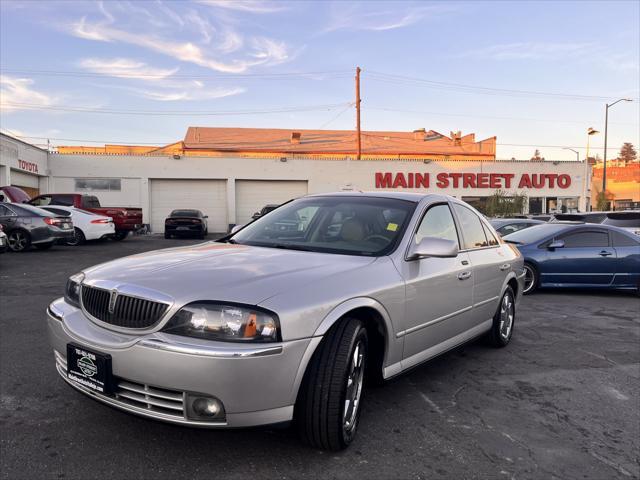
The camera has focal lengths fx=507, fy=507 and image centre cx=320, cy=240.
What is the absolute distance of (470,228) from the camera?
15.0ft

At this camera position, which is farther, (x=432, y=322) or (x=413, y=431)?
(x=432, y=322)

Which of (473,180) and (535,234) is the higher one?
(473,180)

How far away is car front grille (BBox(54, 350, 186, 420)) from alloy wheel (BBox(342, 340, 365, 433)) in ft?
2.90

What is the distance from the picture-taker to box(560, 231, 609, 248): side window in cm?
886

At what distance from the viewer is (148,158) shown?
28.0m

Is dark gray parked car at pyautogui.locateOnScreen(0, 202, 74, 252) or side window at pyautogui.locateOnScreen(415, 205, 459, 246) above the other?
side window at pyautogui.locateOnScreen(415, 205, 459, 246)

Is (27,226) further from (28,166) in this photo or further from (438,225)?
(28,166)

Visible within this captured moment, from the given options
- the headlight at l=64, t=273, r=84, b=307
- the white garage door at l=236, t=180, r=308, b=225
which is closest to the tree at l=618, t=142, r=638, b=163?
the white garage door at l=236, t=180, r=308, b=225

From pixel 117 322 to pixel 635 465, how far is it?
2.94 m

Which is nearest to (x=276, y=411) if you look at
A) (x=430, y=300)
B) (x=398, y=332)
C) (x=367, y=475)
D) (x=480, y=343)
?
(x=367, y=475)

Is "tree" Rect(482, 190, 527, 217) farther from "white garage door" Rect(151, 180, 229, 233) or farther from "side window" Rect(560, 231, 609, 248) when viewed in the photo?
"side window" Rect(560, 231, 609, 248)

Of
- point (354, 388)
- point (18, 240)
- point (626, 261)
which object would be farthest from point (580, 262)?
point (18, 240)

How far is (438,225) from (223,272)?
199 cm

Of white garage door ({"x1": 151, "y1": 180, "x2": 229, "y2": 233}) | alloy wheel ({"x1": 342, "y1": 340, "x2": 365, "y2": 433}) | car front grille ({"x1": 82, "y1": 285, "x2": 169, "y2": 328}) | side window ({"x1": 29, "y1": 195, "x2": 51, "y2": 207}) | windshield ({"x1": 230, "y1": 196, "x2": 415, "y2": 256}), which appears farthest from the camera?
white garage door ({"x1": 151, "y1": 180, "x2": 229, "y2": 233})
